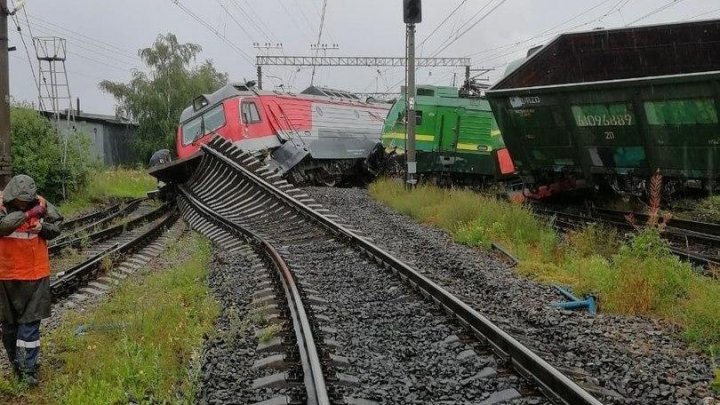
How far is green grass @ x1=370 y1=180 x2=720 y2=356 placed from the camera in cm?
571

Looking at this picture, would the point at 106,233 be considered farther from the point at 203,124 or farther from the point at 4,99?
the point at 203,124

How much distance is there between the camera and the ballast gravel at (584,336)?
423 centimetres

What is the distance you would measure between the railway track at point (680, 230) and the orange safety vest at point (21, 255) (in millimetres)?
6688

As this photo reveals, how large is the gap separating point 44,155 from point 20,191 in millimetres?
18524

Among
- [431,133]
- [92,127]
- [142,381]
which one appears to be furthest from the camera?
[92,127]

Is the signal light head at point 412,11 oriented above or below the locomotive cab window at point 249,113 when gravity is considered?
above

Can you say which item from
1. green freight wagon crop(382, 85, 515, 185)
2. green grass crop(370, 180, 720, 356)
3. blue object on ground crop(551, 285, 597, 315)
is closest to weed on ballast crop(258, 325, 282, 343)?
blue object on ground crop(551, 285, 597, 315)

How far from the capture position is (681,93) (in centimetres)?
1001

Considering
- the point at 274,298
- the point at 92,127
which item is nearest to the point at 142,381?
the point at 274,298

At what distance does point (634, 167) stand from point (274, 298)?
7715mm

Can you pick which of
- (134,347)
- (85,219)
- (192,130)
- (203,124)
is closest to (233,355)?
(134,347)

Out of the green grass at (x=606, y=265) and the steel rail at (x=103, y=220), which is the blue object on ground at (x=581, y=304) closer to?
the green grass at (x=606, y=265)

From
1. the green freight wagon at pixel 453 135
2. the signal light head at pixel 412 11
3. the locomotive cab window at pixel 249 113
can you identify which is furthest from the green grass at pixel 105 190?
the signal light head at pixel 412 11

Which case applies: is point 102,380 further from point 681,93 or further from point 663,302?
point 681,93
